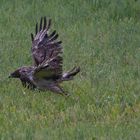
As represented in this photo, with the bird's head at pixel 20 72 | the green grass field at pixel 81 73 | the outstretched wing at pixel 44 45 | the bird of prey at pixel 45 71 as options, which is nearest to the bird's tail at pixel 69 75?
the bird of prey at pixel 45 71

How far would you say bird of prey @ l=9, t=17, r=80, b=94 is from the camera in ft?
28.8

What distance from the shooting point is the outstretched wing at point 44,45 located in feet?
30.0

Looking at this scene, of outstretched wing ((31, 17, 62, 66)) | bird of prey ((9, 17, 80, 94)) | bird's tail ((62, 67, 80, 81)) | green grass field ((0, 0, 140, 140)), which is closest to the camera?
green grass field ((0, 0, 140, 140))

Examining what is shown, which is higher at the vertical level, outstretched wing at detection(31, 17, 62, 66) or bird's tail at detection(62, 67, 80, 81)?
outstretched wing at detection(31, 17, 62, 66)

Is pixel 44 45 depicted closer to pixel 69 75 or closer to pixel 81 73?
pixel 69 75

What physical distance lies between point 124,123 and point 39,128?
896 millimetres

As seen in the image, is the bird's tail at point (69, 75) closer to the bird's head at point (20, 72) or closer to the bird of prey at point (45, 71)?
the bird of prey at point (45, 71)

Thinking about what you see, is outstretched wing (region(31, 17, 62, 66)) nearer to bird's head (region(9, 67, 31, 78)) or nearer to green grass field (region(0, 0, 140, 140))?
bird's head (region(9, 67, 31, 78))

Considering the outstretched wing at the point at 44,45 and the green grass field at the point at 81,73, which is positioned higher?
the outstretched wing at the point at 44,45

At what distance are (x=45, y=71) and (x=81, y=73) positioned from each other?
151 centimetres

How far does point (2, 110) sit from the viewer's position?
8188 mm

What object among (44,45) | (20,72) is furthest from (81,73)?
(20,72)

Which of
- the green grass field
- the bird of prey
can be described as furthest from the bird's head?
the green grass field

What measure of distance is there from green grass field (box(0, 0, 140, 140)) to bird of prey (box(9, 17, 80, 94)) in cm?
12
